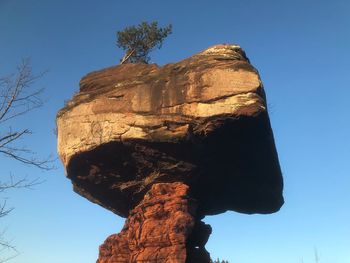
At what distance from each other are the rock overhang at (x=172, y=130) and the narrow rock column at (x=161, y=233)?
23.3 inches

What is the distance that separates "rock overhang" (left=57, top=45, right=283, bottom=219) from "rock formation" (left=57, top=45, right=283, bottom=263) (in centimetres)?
3

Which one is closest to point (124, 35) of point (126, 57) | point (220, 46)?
point (126, 57)

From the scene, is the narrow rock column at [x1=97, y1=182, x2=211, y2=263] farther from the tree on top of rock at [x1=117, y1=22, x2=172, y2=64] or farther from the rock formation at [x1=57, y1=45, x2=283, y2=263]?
the tree on top of rock at [x1=117, y1=22, x2=172, y2=64]

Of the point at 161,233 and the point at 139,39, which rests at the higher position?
the point at 139,39

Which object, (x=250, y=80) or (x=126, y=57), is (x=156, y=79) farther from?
(x=126, y=57)

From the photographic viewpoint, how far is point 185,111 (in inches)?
486

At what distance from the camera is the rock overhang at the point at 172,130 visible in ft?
39.5

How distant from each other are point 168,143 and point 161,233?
261 cm

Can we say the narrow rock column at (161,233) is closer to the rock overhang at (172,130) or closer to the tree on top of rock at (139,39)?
the rock overhang at (172,130)

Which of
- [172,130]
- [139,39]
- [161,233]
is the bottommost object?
[161,233]

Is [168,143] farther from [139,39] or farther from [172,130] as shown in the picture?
[139,39]

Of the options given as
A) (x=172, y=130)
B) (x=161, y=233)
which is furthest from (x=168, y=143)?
(x=161, y=233)

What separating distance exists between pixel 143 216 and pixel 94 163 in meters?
2.23

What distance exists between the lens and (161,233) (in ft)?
40.9
